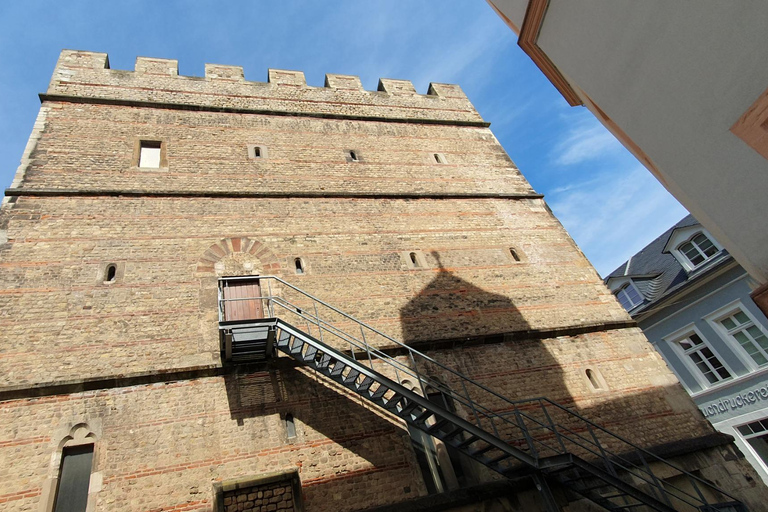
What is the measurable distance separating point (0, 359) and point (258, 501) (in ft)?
13.3

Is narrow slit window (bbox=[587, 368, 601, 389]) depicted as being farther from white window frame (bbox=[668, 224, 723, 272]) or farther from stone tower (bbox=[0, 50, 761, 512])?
white window frame (bbox=[668, 224, 723, 272])

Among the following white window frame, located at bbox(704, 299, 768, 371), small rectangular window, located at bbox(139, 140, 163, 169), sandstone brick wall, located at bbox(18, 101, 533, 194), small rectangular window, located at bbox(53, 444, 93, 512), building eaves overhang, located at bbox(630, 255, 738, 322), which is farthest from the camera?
building eaves overhang, located at bbox(630, 255, 738, 322)

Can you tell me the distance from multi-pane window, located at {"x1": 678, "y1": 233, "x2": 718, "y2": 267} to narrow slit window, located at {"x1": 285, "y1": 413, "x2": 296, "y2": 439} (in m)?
13.7

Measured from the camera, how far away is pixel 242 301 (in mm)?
7789

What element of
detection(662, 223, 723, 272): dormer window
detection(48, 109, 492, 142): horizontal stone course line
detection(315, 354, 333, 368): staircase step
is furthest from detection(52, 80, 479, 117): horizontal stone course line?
detection(662, 223, 723, 272): dormer window

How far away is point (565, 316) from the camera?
8891 mm

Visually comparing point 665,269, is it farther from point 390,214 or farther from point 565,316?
point 390,214

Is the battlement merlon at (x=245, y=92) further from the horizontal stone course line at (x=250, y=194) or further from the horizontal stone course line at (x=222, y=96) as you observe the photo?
the horizontal stone course line at (x=250, y=194)

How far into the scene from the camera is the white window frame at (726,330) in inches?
485

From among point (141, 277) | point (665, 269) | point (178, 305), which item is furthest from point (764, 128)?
point (665, 269)

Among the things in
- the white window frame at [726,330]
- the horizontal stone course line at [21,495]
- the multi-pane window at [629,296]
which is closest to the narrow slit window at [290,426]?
the horizontal stone course line at [21,495]

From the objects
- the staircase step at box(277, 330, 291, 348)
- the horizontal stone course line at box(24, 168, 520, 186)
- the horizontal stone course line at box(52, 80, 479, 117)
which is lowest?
the staircase step at box(277, 330, 291, 348)

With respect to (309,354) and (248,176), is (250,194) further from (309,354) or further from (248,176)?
(309,354)

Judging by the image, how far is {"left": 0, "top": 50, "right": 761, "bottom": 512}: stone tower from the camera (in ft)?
19.8
